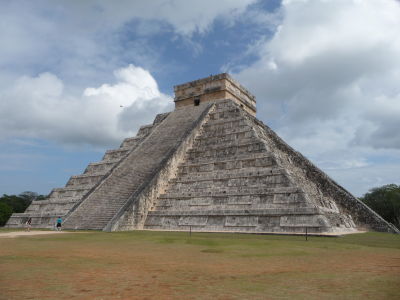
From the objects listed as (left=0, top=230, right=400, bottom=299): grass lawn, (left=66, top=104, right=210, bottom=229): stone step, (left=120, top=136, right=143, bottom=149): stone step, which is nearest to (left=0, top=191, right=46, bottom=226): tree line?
(left=120, top=136, right=143, bottom=149): stone step

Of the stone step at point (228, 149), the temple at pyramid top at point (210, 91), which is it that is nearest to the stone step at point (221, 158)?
the stone step at point (228, 149)

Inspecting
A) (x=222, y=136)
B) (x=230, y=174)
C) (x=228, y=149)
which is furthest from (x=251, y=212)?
(x=222, y=136)

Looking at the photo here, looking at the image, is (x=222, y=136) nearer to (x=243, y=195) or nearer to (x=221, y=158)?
(x=221, y=158)

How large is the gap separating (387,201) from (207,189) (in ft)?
80.2

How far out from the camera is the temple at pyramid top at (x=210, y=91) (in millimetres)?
22047

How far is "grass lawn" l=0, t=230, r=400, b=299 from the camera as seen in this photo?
4051 mm

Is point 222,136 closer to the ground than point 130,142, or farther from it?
closer to the ground

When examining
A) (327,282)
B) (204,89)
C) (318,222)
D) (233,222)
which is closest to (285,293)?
(327,282)

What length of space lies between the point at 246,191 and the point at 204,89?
36.0ft

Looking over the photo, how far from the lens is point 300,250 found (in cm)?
769

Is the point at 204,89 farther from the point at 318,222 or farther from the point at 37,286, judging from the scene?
the point at 37,286

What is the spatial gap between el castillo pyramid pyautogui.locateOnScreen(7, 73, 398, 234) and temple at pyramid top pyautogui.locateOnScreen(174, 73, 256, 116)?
388 millimetres

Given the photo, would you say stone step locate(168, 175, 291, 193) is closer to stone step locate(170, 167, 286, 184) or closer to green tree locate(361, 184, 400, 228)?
stone step locate(170, 167, 286, 184)

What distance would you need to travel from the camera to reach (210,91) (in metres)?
22.3
